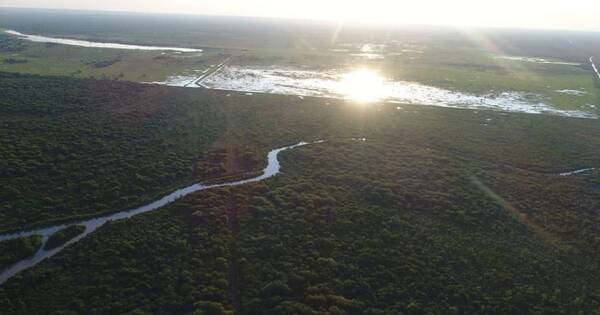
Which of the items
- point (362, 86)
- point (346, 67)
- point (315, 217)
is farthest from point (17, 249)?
point (346, 67)

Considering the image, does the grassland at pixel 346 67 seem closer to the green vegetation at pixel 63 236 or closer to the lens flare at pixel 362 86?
the lens flare at pixel 362 86

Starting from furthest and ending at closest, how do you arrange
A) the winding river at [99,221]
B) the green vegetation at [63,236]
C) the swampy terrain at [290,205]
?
the green vegetation at [63,236], the winding river at [99,221], the swampy terrain at [290,205]

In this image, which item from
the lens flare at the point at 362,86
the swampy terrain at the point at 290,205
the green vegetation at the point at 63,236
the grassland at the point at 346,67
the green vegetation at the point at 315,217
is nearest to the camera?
the green vegetation at the point at 315,217

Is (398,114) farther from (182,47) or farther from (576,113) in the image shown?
(182,47)

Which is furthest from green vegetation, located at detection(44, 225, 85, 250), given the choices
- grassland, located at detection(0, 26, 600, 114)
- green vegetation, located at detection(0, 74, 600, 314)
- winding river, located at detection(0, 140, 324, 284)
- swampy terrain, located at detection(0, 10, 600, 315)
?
grassland, located at detection(0, 26, 600, 114)

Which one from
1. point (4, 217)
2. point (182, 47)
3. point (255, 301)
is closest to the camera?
point (255, 301)

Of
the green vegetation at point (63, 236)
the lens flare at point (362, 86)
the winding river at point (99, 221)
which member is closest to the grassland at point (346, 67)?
the lens flare at point (362, 86)

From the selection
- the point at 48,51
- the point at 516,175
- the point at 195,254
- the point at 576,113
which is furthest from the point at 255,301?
the point at 48,51

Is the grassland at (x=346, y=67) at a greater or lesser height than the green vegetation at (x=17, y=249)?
greater
